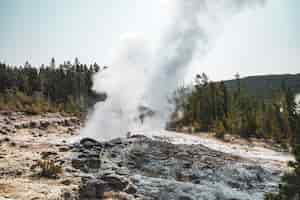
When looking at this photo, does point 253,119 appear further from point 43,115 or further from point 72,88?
point 72,88

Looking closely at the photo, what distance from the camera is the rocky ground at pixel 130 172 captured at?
16984 millimetres

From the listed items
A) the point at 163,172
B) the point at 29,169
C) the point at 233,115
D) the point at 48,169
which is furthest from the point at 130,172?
the point at 233,115

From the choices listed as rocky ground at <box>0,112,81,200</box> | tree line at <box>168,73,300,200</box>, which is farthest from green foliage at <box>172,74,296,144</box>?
rocky ground at <box>0,112,81,200</box>

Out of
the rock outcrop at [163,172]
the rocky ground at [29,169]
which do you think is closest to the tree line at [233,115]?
the rock outcrop at [163,172]

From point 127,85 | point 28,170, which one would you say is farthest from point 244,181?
point 127,85

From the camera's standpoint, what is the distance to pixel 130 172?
1997cm

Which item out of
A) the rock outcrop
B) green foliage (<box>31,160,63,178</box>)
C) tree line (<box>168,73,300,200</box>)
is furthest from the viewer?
tree line (<box>168,73,300,200</box>)

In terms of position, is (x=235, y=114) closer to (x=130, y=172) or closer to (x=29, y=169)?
(x=130, y=172)

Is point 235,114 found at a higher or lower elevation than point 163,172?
higher

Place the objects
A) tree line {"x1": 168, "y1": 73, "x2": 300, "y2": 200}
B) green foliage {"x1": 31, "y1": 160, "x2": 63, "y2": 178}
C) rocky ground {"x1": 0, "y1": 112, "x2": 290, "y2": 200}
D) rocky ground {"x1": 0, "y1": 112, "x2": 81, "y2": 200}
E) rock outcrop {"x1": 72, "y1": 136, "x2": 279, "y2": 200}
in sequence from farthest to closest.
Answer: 1. tree line {"x1": 168, "y1": 73, "x2": 300, "y2": 200}
2. green foliage {"x1": 31, "y1": 160, "x2": 63, "y2": 178}
3. rock outcrop {"x1": 72, "y1": 136, "x2": 279, "y2": 200}
4. rocky ground {"x1": 0, "y1": 112, "x2": 290, "y2": 200}
5. rocky ground {"x1": 0, "y1": 112, "x2": 81, "y2": 200}

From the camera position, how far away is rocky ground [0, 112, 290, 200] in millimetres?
16984

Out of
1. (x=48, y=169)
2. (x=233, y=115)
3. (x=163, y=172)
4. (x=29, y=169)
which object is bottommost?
(x=163, y=172)

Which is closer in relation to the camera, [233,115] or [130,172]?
[130,172]

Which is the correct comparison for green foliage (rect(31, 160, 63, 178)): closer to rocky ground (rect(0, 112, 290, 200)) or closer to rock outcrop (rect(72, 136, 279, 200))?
rocky ground (rect(0, 112, 290, 200))
